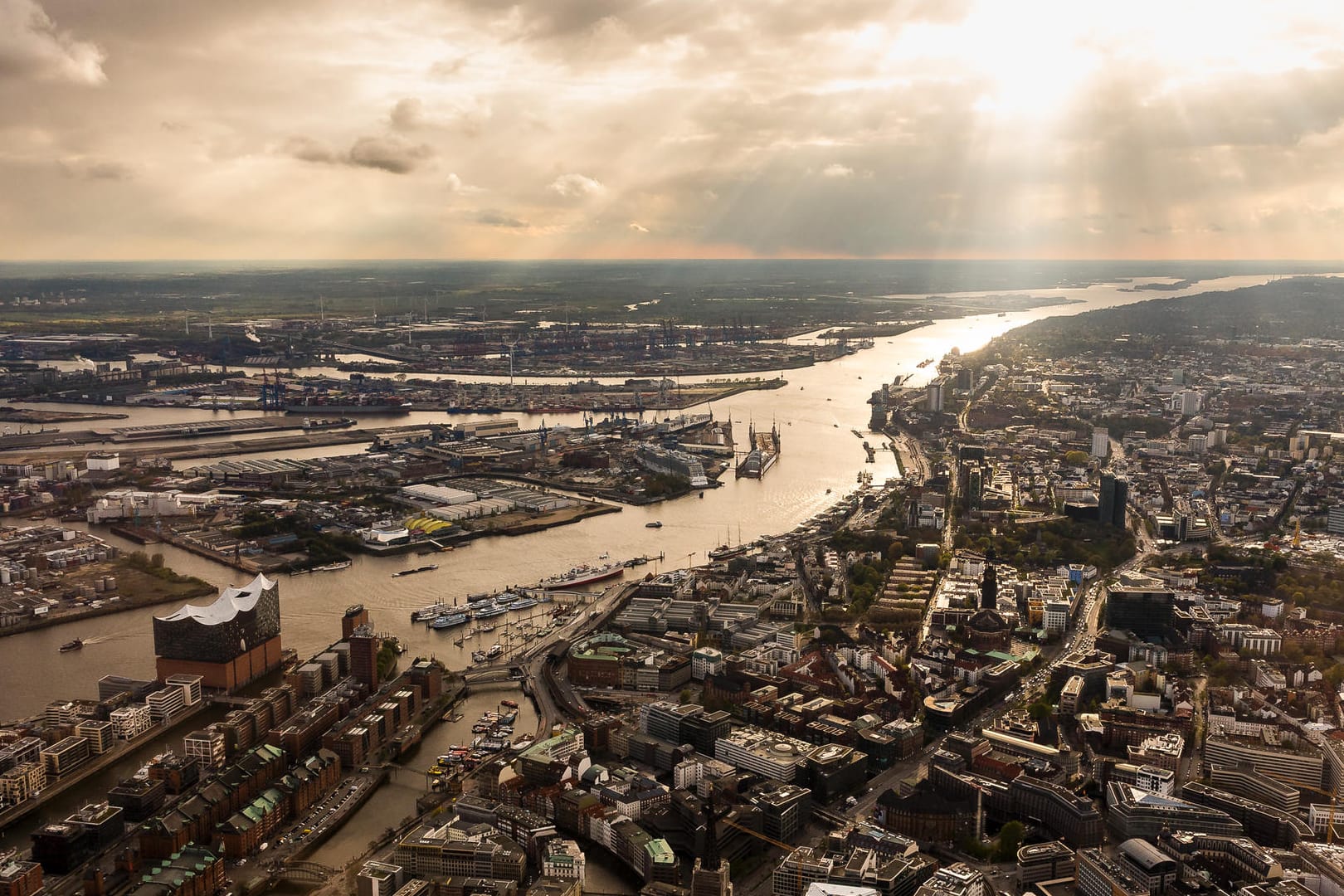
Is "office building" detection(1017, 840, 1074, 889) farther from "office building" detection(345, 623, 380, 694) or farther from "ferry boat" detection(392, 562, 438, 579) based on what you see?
"ferry boat" detection(392, 562, 438, 579)

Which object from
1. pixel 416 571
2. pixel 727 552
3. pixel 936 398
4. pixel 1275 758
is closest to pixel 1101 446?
pixel 936 398

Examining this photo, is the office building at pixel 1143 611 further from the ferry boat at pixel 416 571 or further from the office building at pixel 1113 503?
the ferry boat at pixel 416 571

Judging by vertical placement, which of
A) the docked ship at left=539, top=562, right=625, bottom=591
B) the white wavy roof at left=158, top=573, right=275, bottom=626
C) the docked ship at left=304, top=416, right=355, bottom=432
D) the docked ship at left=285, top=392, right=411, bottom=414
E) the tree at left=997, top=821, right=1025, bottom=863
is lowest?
the tree at left=997, top=821, right=1025, bottom=863

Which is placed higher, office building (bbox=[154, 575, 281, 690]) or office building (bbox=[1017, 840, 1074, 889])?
office building (bbox=[154, 575, 281, 690])

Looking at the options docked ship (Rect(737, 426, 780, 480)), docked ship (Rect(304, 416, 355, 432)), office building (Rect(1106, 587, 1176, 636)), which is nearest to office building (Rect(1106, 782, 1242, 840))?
office building (Rect(1106, 587, 1176, 636))

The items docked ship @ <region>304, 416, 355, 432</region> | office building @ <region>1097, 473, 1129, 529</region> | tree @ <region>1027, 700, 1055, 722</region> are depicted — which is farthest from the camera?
docked ship @ <region>304, 416, 355, 432</region>

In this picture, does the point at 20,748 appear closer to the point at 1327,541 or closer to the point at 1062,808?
the point at 1062,808

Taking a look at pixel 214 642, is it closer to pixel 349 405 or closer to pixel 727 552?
pixel 727 552
